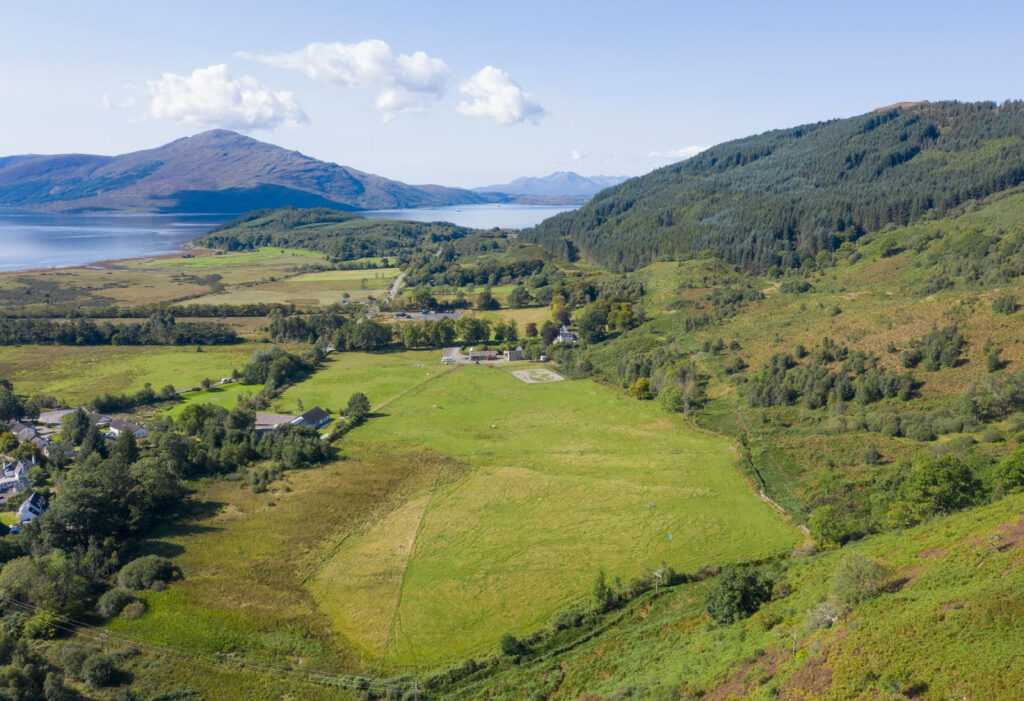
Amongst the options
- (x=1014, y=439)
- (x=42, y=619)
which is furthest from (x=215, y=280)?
(x=1014, y=439)

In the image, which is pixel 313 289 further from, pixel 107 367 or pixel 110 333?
pixel 107 367

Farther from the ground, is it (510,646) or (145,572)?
(145,572)

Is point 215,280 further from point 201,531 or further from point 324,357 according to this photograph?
point 201,531

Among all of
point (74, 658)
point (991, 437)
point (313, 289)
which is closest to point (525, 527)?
point (74, 658)

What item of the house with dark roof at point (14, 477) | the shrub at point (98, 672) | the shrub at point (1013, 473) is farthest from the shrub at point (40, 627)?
the shrub at point (1013, 473)

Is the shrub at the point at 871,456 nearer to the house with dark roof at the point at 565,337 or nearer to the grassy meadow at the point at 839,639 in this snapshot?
the grassy meadow at the point at 839,639
